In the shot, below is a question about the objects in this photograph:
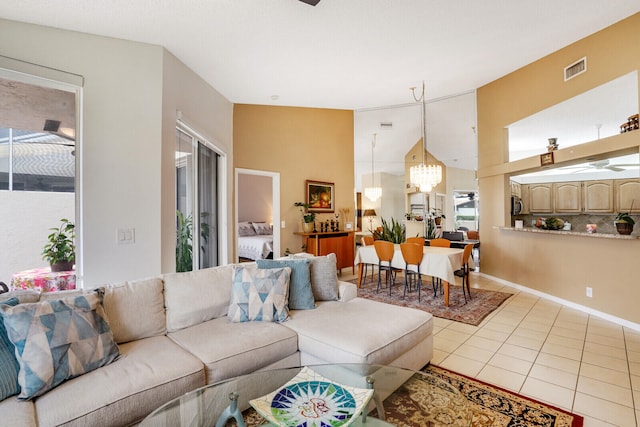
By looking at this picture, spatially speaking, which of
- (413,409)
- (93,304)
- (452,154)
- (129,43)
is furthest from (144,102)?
(452,154)

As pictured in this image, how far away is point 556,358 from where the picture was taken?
2.54 metres

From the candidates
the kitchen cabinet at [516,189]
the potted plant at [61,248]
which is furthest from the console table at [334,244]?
the potted plant at [61,248]

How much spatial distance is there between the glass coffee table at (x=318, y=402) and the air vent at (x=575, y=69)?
14.2 feet

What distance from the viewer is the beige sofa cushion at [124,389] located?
122 cm

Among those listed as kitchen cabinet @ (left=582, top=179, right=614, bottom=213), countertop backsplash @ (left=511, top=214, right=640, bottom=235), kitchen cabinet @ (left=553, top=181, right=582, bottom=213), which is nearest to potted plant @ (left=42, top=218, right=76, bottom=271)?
countertop backsplash @ (left=511, top=214, right=640, bottom=235)

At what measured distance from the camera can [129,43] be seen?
2773mm

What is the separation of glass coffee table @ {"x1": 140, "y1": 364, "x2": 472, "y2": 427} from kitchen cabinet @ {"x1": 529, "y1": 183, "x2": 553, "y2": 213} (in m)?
5.31

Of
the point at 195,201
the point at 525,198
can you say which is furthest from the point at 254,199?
the point at 525,198

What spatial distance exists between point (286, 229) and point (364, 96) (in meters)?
2.77

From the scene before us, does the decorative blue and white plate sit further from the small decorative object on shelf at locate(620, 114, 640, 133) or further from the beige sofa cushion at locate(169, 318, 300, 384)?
the small decorative object on shelf at locate(620, 114, 640, 133)

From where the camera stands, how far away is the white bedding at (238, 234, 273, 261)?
592 centimetres

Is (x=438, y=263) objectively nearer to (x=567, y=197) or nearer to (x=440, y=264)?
(x=440, y=264)

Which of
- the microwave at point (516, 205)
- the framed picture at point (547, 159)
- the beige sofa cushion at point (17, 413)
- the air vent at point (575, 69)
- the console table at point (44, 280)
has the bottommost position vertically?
the beige sofa cushion at point (17, 413)

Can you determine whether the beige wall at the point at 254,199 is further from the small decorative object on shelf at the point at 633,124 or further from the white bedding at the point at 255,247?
the small decorative object on shelf at the point at 633,124
